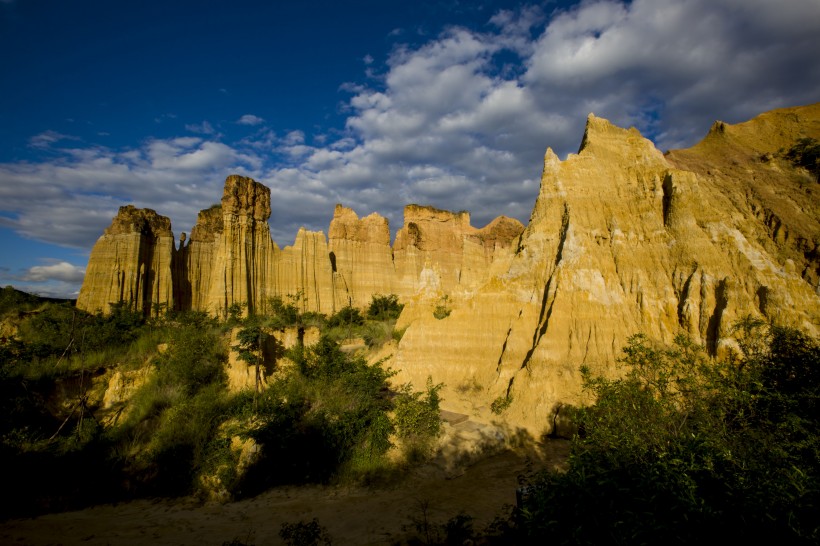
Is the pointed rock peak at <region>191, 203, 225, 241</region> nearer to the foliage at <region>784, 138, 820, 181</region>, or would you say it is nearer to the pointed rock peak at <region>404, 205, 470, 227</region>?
the pointed rock peak at <region>404, 205, 470, 227</region>

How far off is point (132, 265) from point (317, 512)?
3597 cm

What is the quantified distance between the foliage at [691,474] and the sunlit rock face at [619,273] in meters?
7.08

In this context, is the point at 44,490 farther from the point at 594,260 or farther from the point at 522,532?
the point at 594,260

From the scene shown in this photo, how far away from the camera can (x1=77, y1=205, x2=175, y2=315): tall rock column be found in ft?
114

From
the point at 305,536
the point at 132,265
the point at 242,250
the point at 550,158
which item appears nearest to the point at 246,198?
the point at 242,250

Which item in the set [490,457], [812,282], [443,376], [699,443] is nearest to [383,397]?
[443,376]

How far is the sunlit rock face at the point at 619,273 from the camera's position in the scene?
1500 cm

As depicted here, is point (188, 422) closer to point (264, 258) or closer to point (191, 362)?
point (191, 362)

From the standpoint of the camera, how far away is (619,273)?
17312 mm

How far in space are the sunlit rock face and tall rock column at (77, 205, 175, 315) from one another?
31.0m

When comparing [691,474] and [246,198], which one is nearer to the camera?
[691,474]

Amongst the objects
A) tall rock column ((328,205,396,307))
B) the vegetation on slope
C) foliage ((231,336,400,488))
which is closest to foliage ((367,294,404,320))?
tall rock column ((328,205,396,307))

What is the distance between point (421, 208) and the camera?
58188mm

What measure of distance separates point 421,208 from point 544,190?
3909cm
